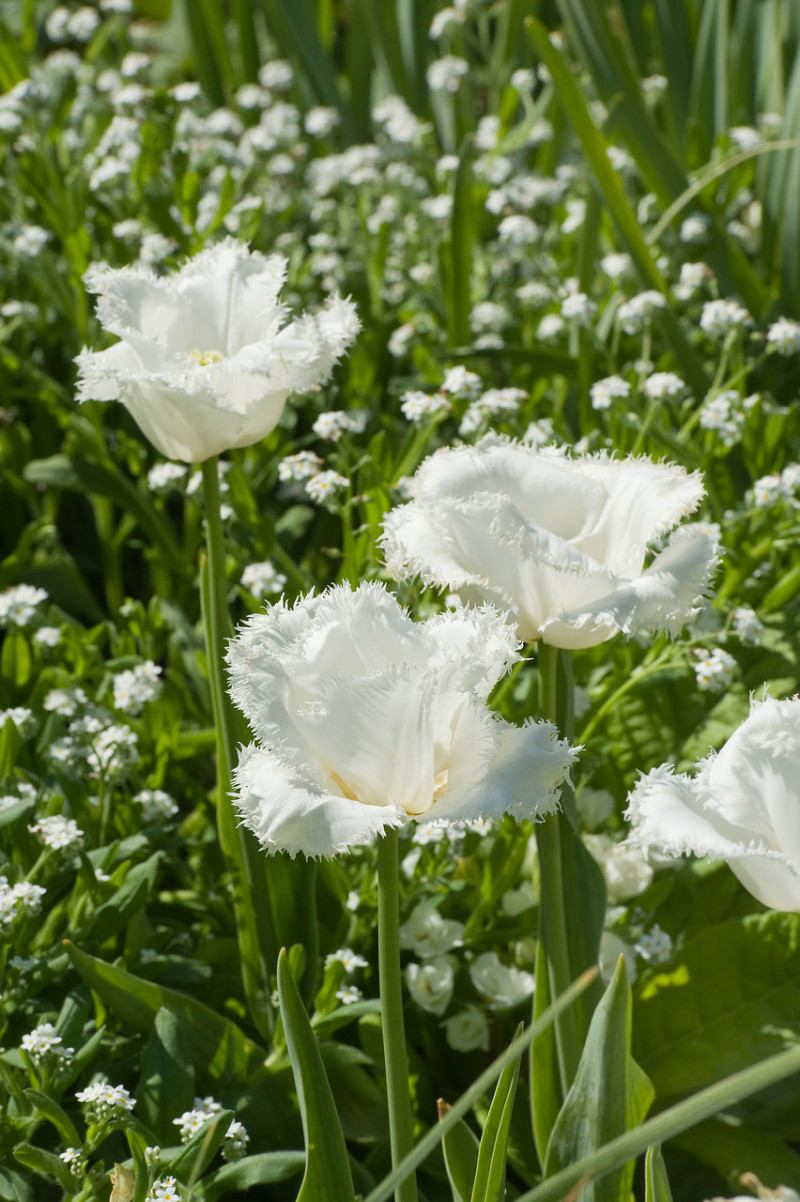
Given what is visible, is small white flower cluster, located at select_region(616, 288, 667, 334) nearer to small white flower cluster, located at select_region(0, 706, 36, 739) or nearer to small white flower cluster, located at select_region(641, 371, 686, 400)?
small white flower cluster, located at select_region(641, 371, 686, 400)

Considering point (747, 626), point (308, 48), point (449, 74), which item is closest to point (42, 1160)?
point (747, 626)

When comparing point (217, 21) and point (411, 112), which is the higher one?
point (217, 21)

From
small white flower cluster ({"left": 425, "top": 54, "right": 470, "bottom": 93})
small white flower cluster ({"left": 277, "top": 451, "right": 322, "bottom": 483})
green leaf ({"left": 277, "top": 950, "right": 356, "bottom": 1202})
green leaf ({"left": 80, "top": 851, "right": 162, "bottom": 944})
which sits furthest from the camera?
small white flower cluster ({"left": 425, "top": 54, "right": 470, "bottom": 93})

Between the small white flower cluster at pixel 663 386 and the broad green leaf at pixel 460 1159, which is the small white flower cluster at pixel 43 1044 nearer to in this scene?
the broad green leaf at pixel 460 1159

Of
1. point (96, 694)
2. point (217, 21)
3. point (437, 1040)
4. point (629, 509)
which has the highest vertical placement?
point (217, 21)

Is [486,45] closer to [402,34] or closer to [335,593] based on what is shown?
[402,34]

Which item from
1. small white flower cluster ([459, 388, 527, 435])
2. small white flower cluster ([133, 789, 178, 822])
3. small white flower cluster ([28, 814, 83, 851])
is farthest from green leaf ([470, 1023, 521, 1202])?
small white flower cluster ([459, 388, 527, 435])

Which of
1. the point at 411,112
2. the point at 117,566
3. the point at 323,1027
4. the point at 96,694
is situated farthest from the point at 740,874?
the point at 411,112
